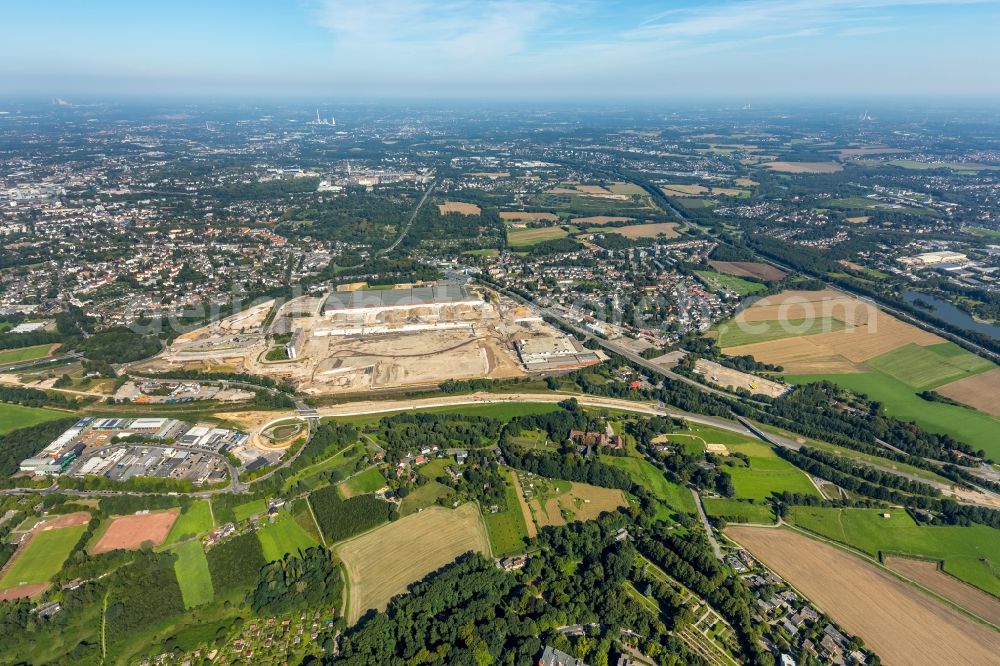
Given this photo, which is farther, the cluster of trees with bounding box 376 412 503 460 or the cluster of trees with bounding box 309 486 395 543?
the cluster of trees with bounding box 376 412 503 460

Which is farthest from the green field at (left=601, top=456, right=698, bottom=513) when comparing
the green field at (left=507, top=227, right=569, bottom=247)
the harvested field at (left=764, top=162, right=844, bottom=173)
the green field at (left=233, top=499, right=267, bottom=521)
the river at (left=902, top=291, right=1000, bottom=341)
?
the harvested field at (left=764, top=162, right=844, bottom=173)

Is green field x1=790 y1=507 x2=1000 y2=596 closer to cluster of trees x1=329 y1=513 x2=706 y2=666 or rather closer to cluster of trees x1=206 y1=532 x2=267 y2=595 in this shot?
cluster of trees x1=329 y1=513 x2=706 y2=666

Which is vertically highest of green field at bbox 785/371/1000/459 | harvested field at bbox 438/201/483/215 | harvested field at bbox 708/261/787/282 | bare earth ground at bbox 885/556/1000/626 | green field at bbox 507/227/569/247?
harvested field at bbox 438/201/483/215

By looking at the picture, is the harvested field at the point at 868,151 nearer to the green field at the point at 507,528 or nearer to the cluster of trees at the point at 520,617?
the green field at the point at 507,528

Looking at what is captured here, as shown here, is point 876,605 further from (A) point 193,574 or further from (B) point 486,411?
(A) point 193,574

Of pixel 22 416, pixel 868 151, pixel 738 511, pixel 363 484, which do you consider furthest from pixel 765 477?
pixel 868 151
